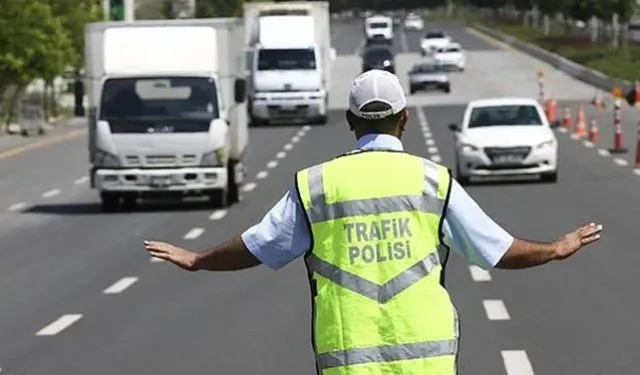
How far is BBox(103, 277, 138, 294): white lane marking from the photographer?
57.9 feet

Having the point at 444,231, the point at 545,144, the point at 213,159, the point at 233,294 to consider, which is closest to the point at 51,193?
the point at 213,159

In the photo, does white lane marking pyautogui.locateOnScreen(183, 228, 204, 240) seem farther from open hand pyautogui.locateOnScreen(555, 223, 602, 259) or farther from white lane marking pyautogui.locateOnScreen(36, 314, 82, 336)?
open hand pyautogui.locateOnScreen(555, 223, 602, 259)

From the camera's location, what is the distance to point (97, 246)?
22.3 meters

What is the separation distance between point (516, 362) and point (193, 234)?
11.3m

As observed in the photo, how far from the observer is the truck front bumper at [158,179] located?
26.6 metres

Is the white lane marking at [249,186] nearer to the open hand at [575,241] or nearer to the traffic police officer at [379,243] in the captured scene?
the open hand at [575,241]

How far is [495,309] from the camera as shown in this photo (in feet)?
50.9

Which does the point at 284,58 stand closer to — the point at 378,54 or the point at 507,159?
the point at 507,159

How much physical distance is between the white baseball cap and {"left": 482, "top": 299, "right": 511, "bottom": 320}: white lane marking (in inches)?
367

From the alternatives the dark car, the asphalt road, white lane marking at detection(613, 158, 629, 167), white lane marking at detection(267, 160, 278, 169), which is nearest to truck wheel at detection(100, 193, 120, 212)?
the asphalt road

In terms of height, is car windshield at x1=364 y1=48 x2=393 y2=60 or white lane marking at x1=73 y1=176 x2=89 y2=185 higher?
white lane marking at x1=73 y1=176 x2=89 y2=185

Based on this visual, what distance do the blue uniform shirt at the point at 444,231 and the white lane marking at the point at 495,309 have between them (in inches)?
A: 363

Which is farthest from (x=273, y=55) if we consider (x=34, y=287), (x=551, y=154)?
(x=34, y=287)

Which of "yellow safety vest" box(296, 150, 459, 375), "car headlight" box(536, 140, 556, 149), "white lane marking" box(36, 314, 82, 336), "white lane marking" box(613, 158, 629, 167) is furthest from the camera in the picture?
"white lane marking" box(613, 158, 629, 167)
